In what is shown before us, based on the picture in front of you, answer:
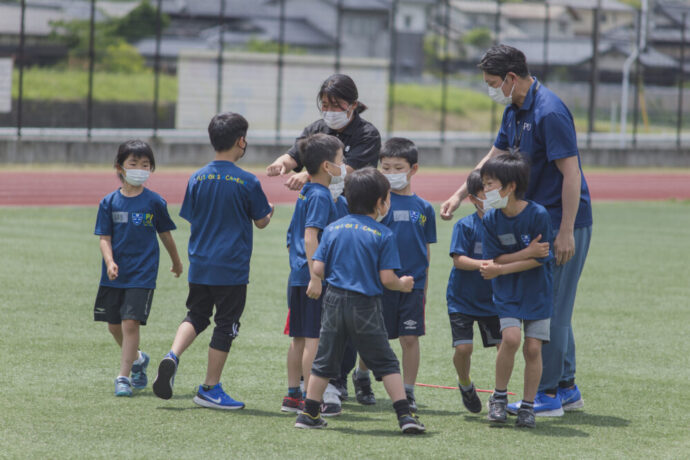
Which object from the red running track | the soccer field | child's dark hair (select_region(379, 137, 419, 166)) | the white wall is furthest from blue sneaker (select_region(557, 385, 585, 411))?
the white wall

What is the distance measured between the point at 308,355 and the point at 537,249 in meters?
1.46

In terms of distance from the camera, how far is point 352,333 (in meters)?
5.09

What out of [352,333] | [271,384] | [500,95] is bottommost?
[271,384]

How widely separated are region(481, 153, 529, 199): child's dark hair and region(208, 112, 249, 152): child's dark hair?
5.00 ft

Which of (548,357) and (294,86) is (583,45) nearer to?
(294,86)

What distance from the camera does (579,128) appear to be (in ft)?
117

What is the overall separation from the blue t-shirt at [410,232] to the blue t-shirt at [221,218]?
0.82 metres

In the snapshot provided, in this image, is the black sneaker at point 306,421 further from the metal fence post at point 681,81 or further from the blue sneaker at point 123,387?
the metal fence post at point 681,81

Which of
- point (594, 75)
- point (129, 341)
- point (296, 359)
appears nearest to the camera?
point (296, 359)

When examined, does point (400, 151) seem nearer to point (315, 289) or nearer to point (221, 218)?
point (315, 289)

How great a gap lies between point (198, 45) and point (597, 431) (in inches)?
1225

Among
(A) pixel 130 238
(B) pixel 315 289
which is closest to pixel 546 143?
(B) pixel 315 289

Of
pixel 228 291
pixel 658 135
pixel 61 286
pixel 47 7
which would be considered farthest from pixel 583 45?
pixel 228 291

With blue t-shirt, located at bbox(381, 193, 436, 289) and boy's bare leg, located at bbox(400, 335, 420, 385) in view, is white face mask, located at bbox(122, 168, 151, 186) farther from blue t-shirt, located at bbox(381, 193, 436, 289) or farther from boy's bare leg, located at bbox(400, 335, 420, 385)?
boy's bare leg, located at bbox(400, 335, 420, 385)
